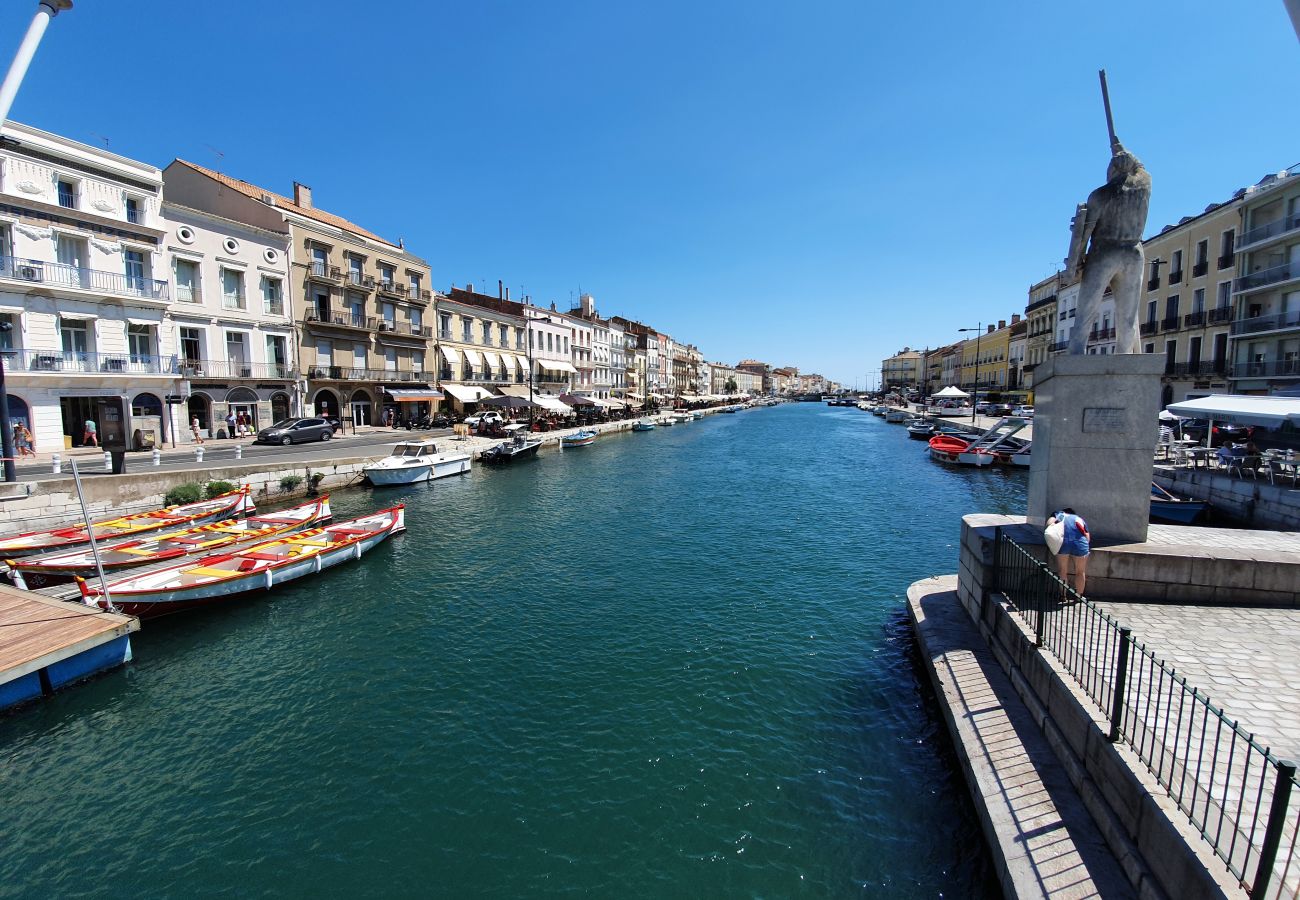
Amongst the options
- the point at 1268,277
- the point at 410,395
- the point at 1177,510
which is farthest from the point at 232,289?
the point at 1268,277

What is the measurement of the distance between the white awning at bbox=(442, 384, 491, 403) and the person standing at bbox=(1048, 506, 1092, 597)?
137 ft

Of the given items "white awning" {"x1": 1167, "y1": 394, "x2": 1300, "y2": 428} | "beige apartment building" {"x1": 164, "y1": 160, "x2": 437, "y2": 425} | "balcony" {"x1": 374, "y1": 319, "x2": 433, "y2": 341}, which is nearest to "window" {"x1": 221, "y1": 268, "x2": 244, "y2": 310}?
"beige apartment building" {"x1": 164, "y1": 160, "x2": 437, "y2": 425}

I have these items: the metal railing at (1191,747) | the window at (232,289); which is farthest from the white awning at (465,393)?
the metal railing at (1191,747)

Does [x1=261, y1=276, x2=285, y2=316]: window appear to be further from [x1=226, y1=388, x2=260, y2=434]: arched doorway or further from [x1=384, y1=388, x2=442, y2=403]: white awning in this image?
[x1=384, y1=388, x2=442, y2=403]: white awning

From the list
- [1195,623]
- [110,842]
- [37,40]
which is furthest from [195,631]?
[1195,623]

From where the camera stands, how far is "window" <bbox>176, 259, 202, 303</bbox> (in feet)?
93.5

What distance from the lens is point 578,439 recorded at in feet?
147

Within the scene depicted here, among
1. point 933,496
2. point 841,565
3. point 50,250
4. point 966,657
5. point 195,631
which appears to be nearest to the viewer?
point 966,657

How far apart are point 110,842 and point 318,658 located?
4.13 meters

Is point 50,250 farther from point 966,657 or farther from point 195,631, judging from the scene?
point 966,657

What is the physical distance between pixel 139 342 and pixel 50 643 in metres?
24.4

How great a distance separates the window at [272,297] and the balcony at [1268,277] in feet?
176

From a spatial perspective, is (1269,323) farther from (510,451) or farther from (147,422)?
(147,422)

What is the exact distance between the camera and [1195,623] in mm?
6906
